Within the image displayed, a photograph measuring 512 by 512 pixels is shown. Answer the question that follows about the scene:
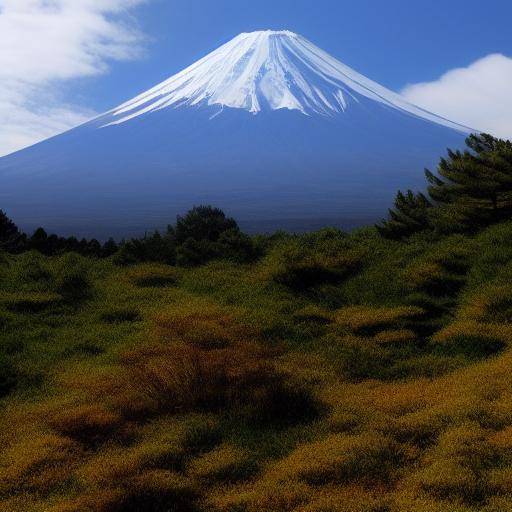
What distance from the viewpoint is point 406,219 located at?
2539 centimetres

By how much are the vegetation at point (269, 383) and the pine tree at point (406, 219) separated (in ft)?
7.85

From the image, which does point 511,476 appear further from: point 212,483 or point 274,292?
point 274,292

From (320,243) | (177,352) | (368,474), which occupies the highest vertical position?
(320,243)

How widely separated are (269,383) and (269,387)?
28cm

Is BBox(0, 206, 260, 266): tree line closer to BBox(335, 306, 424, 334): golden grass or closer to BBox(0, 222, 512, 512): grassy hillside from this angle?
BBox(0, 222, 512, 512): grassy hillside

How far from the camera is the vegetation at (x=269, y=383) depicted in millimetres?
7781

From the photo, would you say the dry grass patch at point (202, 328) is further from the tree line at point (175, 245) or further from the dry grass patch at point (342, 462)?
the tree line at point (175, 245)

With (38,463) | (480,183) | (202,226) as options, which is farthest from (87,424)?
(202,226)

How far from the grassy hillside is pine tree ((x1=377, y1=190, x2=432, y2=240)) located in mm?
3739

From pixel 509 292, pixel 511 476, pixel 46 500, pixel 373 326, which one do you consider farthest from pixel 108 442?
pixel 509 292

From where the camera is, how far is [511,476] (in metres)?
7.40

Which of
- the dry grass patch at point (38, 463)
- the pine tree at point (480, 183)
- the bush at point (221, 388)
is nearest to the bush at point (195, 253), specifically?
the pine tree at point (480, 183)

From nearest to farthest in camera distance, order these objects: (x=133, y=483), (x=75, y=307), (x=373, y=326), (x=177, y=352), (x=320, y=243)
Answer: (x=133, y=483)
(x=177, y=352)
(x=373, y=326)
(x=75, y=307)
(x=320, y=243)

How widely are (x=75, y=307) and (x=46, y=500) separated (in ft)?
37.4
